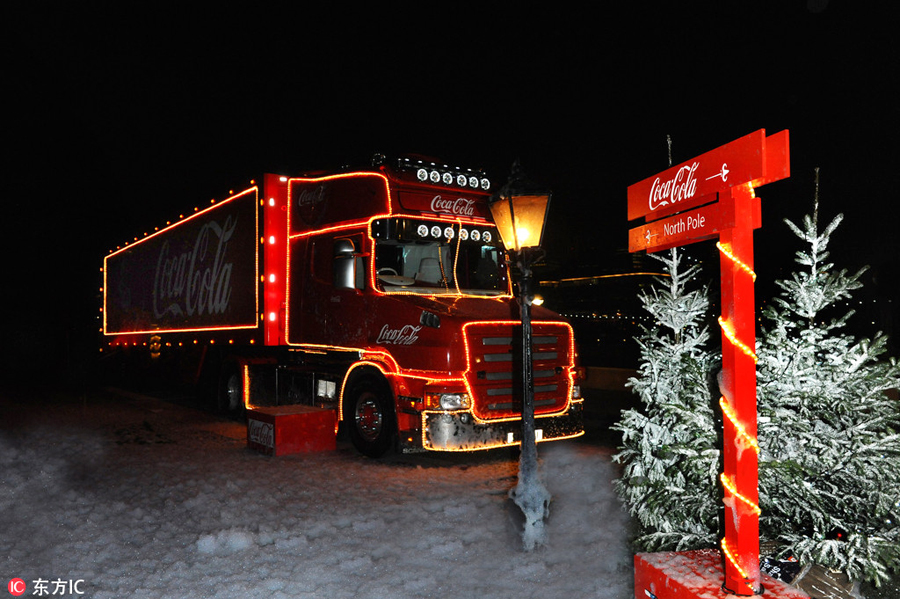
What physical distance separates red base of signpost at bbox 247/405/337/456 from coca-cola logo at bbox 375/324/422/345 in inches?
56.0

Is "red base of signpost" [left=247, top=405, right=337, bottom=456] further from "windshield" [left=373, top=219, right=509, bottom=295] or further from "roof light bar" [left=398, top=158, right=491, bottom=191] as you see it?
"roof light bar" [left=398, top=158, right=491, bottom=191]

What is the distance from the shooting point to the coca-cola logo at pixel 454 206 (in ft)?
29.1

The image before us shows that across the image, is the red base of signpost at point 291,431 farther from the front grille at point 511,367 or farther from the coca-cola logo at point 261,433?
the front grille at point 511,367

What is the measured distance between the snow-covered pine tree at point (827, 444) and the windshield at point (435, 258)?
480cm

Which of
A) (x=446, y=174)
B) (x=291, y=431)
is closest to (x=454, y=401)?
(x=291, y=431)

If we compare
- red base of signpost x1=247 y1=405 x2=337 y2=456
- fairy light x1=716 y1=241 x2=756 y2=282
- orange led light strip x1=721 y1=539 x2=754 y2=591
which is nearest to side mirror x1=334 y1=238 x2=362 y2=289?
red base of signpost x1=247 y1=405 x2=337 y2=456

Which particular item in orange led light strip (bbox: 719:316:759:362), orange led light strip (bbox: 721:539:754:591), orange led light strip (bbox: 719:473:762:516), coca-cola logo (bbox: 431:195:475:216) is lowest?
orange led light strip (bbox: 721:539:754:591)

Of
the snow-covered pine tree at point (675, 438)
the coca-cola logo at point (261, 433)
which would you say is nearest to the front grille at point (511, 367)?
the snow-covered pine tree at point (675, 438)

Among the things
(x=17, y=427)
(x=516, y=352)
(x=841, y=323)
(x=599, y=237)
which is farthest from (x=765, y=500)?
(x=599, y=237)

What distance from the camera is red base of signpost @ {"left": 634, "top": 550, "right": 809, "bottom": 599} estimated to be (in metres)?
3.38

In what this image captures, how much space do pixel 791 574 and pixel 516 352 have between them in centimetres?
459

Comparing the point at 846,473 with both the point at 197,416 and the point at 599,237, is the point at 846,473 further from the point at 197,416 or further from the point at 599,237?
the point at 599,237

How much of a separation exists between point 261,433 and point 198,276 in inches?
190

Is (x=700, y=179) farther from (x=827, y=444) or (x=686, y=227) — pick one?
(x=827, y=444)
